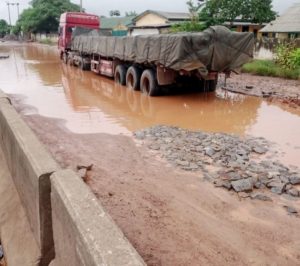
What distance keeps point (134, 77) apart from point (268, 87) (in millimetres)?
5478

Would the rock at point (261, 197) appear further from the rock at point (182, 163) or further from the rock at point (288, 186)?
the rock at point (182, 163)

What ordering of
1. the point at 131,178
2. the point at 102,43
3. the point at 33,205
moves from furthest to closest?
the point at 102,43 < the point at 131,178 < the point at 33,205

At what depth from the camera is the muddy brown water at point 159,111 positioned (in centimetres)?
874

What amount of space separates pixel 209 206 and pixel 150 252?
4.57 ft

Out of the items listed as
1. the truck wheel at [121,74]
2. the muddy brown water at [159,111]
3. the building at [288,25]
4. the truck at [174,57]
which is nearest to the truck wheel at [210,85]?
the truck at [174,57]

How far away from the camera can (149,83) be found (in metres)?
12.9

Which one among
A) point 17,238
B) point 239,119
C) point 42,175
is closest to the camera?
point 42,175

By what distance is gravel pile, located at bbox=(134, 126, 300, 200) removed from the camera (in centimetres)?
536

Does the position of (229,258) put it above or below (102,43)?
below

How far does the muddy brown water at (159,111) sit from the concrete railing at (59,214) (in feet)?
15.2

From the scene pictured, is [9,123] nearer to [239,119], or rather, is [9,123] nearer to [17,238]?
[17,238]

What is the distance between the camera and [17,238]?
12.9 ft

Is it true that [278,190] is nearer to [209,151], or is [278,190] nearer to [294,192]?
[294,192]

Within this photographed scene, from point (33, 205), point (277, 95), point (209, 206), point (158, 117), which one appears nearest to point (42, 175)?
point (33, 205)
